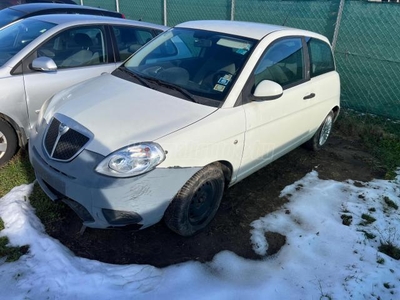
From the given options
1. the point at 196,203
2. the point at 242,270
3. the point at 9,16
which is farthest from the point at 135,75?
the point at 9,16

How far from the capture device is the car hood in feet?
8.36

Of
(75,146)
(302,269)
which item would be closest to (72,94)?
(75,146)

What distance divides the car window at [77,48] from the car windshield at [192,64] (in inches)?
31.4

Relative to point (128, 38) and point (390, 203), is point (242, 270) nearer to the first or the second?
point (390, 203)

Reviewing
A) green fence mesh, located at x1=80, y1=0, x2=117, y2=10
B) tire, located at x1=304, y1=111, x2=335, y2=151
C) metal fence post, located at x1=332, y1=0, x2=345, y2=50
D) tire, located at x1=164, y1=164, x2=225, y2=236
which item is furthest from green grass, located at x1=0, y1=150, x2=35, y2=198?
green fence mesh, located at x1=80, y1=0, x2=117, y2=10

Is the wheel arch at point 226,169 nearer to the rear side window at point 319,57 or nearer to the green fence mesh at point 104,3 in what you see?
the rear side window at point 319,57

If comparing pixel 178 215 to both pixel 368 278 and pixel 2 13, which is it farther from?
pixel 2 13

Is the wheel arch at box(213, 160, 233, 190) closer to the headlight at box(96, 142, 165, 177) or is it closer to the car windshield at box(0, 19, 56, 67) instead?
the headlight at box(96, 142, 165, 177)

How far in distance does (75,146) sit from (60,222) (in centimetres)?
89

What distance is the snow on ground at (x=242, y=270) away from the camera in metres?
2.46

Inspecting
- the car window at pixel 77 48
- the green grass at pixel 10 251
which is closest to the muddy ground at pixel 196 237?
the green grass at pixel 10 251

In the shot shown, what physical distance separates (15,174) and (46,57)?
133 centimetres

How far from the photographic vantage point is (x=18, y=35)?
14.1 ft

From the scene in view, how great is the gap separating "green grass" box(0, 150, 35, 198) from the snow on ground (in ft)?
0.51
